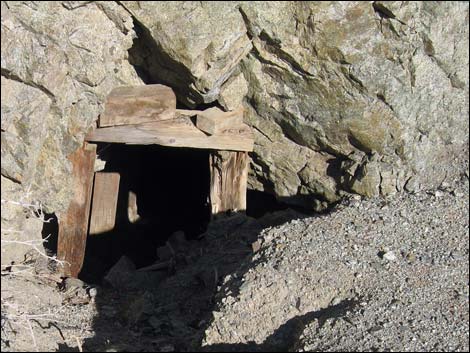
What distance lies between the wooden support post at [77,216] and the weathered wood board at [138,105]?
1.34 feet

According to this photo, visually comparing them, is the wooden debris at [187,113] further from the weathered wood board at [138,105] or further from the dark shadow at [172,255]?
the dark shadow at [172,255]

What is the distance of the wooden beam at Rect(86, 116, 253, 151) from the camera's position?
25.0 feet

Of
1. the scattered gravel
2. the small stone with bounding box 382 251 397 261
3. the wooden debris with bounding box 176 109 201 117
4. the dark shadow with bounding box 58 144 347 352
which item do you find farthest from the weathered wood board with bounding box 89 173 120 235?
the small stone with bounding box 382 251 397 261

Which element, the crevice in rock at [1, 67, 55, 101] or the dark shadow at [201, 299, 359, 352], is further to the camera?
the crevice in rock at [1, 67, 55, 101]

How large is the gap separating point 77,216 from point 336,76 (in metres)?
2.80

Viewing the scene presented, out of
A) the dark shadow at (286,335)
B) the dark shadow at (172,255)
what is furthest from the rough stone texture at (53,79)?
the dark shadow at (286,335)

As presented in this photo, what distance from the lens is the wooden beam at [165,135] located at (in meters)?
7.62

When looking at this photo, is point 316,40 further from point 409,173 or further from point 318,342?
point 318,342

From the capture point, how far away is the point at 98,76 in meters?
7.20

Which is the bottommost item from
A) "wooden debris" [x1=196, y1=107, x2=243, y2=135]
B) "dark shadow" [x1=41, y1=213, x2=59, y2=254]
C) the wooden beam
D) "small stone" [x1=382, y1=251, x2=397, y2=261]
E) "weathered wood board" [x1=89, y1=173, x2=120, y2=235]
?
"dark shadow" [x1=41, y1=213, x2=59, y2=254]

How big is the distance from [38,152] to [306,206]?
2.89 metres

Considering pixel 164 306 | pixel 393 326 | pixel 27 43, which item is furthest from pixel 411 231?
pixel 27 43

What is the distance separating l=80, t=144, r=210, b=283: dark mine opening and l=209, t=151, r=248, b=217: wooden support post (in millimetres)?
991

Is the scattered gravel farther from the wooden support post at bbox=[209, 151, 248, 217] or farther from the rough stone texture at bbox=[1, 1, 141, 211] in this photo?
the rough stone texture at bbox=[1, 1, 141, 211]
